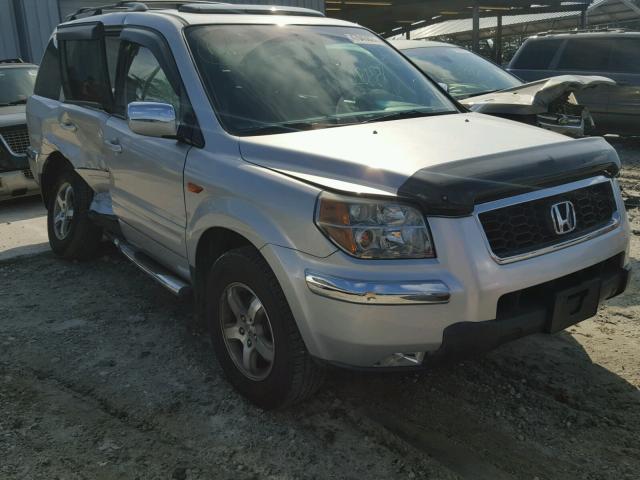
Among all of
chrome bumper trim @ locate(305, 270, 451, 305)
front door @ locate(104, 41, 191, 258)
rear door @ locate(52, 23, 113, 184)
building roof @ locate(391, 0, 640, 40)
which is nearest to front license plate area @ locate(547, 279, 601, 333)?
chrome bumper trim @ locate(305, 270, 451, 305)

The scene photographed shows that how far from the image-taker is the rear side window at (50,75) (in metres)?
5.06

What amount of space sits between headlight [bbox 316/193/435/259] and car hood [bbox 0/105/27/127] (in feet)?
20.5

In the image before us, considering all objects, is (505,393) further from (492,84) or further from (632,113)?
(632,113)

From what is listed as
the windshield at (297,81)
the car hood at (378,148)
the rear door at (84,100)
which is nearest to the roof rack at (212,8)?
the rear door at (84,100)

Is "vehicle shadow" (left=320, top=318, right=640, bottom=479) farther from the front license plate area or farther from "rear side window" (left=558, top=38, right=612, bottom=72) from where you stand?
"rear side window" (left=558, top=38, right=612, bottom=72)

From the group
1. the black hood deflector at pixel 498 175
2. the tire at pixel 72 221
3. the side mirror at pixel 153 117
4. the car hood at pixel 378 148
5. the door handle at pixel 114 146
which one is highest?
A: the side mirror at pixel 153 117

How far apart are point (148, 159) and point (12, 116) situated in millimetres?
4870

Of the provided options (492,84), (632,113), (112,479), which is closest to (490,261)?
(112,479)

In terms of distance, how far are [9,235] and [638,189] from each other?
6.85 meters

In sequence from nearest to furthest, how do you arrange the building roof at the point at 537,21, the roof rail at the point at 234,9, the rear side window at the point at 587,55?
the roof rail at the point at 234,9 → the rear side window at the point at 587,55 → the building roof at the point at 537,21

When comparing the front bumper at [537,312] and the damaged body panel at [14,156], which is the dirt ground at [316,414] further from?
A: the damaged body panel at [14,156]

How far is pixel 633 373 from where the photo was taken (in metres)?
3.28

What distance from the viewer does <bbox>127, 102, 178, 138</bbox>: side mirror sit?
10.3ft

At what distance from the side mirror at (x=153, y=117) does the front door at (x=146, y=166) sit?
0.15 m
